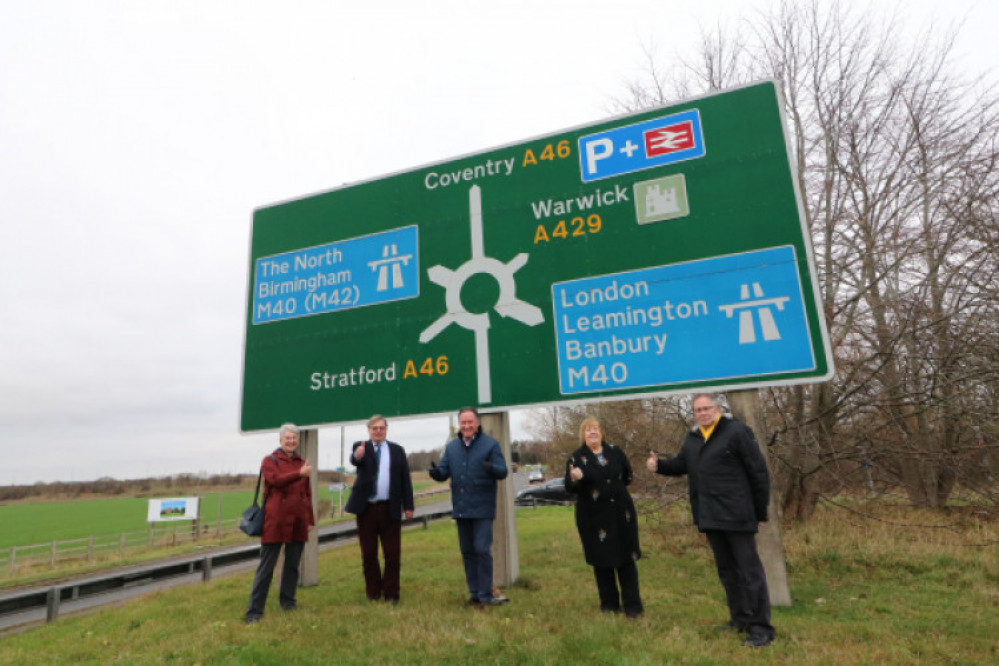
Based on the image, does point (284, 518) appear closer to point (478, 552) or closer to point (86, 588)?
point (478, 552)

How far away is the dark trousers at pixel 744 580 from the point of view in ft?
13.2

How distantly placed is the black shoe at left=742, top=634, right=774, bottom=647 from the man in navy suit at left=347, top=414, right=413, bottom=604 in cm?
310

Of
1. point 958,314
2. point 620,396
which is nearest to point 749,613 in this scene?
point 620,396

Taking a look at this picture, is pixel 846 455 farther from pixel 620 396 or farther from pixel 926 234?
pixel 620 396

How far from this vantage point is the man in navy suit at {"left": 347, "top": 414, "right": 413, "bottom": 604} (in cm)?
552

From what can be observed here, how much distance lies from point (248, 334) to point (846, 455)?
8.80 metres

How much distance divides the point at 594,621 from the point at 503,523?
2052 mm

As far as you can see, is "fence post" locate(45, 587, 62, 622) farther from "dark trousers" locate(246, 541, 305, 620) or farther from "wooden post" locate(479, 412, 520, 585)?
"wooden post" locate(479, 412, 520, 585)

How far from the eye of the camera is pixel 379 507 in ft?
18.2

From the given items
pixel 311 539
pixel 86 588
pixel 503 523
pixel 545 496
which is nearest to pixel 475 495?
pixel 503 523

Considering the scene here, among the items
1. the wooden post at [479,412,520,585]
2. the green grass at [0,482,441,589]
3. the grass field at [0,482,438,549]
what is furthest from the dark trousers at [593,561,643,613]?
the grass field at [0,482,438,549]

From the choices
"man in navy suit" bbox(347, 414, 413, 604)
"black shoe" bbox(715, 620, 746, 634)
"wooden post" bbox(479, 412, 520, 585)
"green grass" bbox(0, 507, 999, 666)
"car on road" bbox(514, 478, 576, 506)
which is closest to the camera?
"green grass" bbox(0, 507, 999, 666)

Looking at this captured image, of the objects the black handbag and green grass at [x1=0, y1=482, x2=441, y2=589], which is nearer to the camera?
the black handbag

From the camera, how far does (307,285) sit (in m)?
7.91
